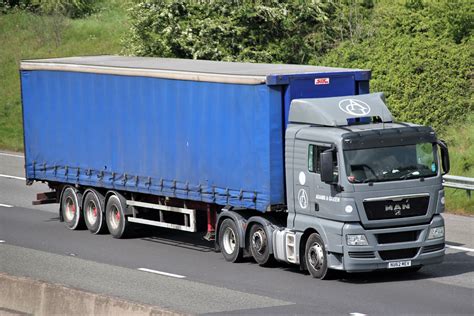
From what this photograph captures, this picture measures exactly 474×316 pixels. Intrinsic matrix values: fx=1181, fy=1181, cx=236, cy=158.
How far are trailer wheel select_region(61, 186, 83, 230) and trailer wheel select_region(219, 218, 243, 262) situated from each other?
16.7 ft

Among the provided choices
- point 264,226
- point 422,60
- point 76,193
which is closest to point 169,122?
point 264,226

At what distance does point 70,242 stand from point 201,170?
3797 mm

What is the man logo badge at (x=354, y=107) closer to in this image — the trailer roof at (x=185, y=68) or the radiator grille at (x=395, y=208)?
the trailer roof at (x=185, y=68)

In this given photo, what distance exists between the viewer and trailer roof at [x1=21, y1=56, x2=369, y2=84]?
2000 cm

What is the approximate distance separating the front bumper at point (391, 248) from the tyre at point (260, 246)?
2.08m

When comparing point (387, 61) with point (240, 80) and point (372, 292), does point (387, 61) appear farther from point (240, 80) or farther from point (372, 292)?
point (372, 292)

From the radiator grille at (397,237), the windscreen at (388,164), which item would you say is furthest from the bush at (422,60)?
the radiator grille at (397,237)

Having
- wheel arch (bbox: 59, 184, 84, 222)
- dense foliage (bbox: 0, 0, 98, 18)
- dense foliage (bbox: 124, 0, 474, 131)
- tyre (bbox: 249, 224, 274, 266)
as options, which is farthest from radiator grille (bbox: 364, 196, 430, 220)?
dense foliage (bbox: 0, 0, 98, 18)

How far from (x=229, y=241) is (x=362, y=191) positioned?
354cm

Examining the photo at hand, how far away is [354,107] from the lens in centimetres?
1898

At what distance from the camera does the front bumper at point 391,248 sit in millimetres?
17875

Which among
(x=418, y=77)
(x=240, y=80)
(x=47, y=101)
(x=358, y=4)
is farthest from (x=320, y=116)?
(x=358, y=4)

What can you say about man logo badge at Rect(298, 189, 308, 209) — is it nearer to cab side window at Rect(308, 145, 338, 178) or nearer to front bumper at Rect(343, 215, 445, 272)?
cab side window at Rect(308, 145, 338, 178)

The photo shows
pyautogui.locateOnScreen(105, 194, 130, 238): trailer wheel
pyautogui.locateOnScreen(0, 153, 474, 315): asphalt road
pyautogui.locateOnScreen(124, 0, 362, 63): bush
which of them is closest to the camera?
pyautogui.locateOnScreen(0, 153, 474, 315): asphalt road
